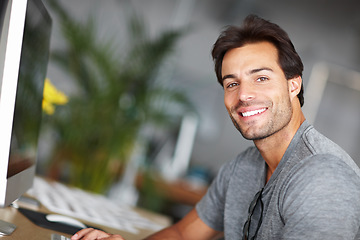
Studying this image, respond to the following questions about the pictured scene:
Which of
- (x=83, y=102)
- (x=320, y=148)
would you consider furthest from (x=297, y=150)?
(x=83, y=102)

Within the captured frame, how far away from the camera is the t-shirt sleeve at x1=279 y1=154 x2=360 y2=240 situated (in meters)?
0.96

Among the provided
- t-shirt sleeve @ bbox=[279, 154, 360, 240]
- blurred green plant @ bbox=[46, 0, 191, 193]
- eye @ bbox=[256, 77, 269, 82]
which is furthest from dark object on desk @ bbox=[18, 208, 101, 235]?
blurred green plant @ bbox=[46, 0, 191, 193]

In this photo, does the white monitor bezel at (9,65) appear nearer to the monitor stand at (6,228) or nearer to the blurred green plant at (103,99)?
the monitor stand at (6,228)

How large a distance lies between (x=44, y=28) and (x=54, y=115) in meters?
1.49

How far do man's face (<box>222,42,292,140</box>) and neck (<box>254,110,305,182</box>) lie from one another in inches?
0.6

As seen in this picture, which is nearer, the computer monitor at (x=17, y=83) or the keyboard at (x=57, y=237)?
the computer monitor at (x=17, y=83)

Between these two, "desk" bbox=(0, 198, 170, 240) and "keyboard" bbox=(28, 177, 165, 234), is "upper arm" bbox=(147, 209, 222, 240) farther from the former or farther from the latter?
"desk" bbox=(0, 198, 170, 240)

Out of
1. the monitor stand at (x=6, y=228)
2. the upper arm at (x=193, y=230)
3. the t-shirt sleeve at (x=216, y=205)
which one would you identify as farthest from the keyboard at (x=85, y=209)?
the monitor stand at (x=6, y=228)

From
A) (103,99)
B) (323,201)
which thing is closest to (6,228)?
(323,201)

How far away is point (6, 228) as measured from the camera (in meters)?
1.06

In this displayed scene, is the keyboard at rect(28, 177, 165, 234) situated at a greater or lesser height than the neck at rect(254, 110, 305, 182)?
lesser

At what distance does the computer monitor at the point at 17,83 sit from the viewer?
0.95 meters

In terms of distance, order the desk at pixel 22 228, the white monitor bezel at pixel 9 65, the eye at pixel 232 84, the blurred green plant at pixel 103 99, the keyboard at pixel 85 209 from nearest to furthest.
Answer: the white monitor bezel at pixel 9 65, the desk at pixel 22 228, the eye at pixel 232 84, the keyboard at pixel 85 209, the blurred green plant at pixel 103 99

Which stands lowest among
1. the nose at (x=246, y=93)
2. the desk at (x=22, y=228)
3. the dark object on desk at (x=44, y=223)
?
the dark object on desk at (x=44, y=223)
